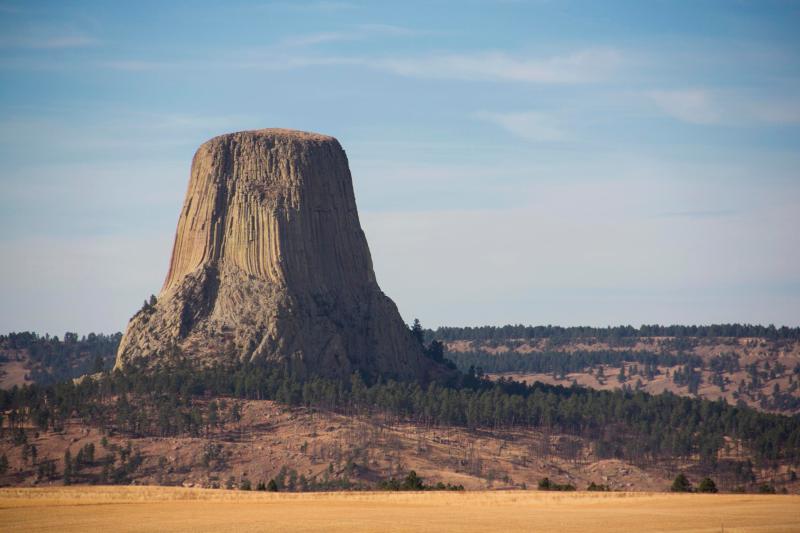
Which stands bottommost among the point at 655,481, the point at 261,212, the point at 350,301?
the point at 655,481

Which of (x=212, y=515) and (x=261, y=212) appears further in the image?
(x=261, y=212)

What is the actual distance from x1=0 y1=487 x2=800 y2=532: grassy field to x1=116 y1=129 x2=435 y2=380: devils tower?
230ft

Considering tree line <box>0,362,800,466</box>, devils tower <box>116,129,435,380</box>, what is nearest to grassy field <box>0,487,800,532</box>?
tree line <box>0,362,800,466</box>

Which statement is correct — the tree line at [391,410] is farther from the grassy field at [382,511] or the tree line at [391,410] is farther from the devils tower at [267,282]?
the grassy field at [382,511]

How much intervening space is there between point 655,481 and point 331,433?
39.0 m

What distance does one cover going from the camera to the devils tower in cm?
18388

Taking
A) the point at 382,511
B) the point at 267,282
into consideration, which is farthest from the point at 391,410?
the point at 382,511

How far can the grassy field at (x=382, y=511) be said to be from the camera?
80688 millimetres

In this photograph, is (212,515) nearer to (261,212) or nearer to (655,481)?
(655,481)

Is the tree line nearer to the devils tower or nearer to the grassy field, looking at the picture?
the devils tower

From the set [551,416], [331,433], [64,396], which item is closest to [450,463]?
[331,433]

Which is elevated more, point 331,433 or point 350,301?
point 350,301

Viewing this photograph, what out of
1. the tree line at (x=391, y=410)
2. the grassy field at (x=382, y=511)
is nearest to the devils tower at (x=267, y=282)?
the tree line at (x=391, y=410)

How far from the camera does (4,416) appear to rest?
16438cm
